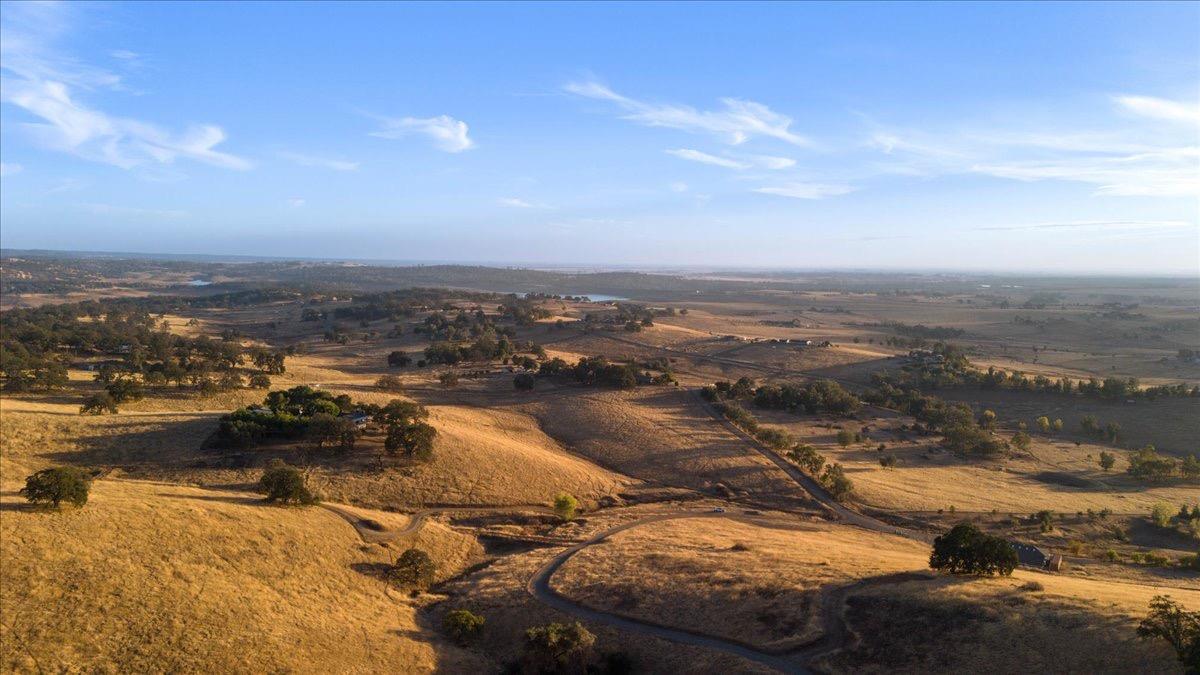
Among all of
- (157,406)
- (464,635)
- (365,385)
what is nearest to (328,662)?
(464,635)

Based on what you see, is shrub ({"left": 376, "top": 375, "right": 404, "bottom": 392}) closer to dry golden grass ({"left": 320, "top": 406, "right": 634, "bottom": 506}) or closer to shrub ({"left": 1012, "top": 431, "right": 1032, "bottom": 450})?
dry golden grass ({"left": 320, "top": 406, "right": 634, "bottom": 506})

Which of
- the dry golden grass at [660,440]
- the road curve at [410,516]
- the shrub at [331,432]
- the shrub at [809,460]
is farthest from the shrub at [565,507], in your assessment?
the shrub at [809,460]

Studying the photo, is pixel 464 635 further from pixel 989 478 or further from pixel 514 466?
pixel 989 478

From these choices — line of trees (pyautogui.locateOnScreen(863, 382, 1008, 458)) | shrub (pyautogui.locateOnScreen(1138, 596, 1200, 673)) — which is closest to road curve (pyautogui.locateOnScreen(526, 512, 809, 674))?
shrub (pyautogui.locateOnScreen(1138, 596, 1200, 673))

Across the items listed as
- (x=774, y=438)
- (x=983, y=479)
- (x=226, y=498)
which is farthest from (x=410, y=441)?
(x=983, y=479)

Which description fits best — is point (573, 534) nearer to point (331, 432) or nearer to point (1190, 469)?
point (331, 432)

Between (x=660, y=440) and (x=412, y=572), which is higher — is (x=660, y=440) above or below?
above
